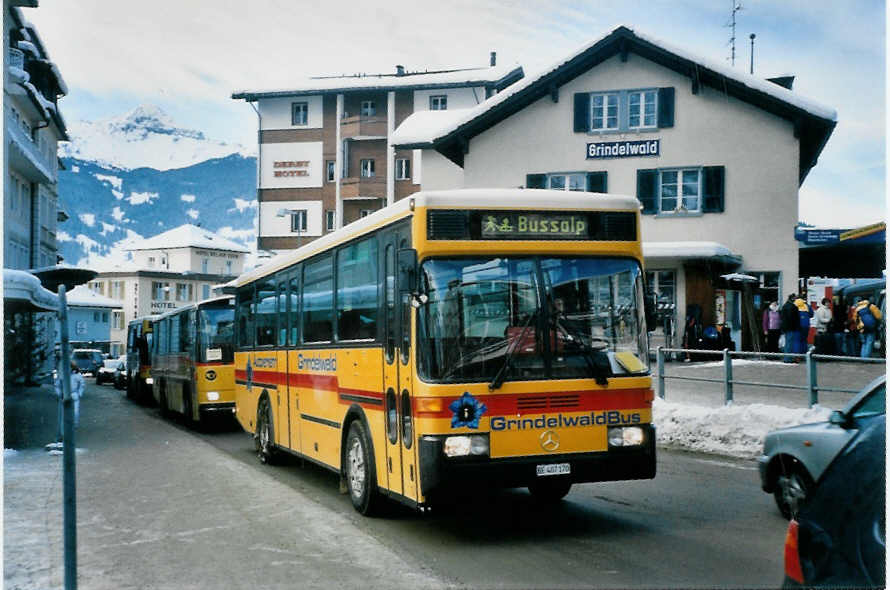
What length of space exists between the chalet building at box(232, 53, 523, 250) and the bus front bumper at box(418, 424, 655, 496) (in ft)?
178

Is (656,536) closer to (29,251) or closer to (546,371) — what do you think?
(546,371)

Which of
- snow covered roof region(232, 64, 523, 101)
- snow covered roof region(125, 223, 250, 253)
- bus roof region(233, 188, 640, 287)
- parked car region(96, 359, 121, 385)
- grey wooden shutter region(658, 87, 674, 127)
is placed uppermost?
snow covered roof region(232, 64, 523, 101)

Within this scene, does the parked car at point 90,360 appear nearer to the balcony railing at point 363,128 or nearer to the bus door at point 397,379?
the balcony railing at point 363,128

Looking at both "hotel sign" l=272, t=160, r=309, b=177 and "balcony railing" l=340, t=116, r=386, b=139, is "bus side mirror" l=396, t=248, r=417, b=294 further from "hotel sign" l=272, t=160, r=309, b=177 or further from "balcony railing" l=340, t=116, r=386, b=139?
"hotel sign" l=272, t=160, r=309, b=177


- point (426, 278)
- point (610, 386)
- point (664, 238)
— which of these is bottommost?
point (610, 386)

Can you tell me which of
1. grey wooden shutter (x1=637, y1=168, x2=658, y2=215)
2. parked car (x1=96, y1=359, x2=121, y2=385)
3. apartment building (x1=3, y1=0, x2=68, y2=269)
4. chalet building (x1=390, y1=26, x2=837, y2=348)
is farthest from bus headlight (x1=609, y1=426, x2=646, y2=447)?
parked car (x1=96, y1=359, x2=121, y2=385)

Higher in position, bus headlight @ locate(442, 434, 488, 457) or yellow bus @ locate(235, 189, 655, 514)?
yellow bus @ locate(235, 189, 655, 514)

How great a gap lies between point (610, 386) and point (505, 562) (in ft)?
5.72

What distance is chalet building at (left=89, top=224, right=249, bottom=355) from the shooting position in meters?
98.4

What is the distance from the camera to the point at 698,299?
32.0 m

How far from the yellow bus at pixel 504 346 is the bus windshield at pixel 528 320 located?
0.4 inches

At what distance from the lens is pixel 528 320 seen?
8.32 m

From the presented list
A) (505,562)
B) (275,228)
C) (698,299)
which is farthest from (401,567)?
(275,228)

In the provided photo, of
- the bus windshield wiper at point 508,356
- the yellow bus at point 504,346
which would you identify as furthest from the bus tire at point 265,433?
the bus windshield wiper at point 508,356
